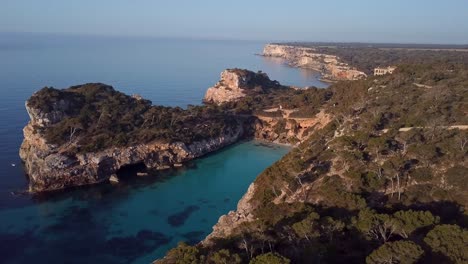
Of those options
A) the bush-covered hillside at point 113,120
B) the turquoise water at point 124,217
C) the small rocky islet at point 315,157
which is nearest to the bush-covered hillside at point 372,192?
the small rocky islet at point 315,157

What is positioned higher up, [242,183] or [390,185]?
[390,185]

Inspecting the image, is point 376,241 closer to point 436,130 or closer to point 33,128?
point 436,130

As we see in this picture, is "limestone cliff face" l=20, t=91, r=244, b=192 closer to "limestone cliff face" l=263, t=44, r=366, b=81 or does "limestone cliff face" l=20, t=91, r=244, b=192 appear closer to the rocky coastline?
the rocky coastline

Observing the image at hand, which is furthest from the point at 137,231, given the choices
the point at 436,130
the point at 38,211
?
the point at 436,130

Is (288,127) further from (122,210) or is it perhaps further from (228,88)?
(122,210)

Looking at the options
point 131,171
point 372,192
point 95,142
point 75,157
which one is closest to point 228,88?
point 131,171

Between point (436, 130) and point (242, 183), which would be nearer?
point (436, 130)
